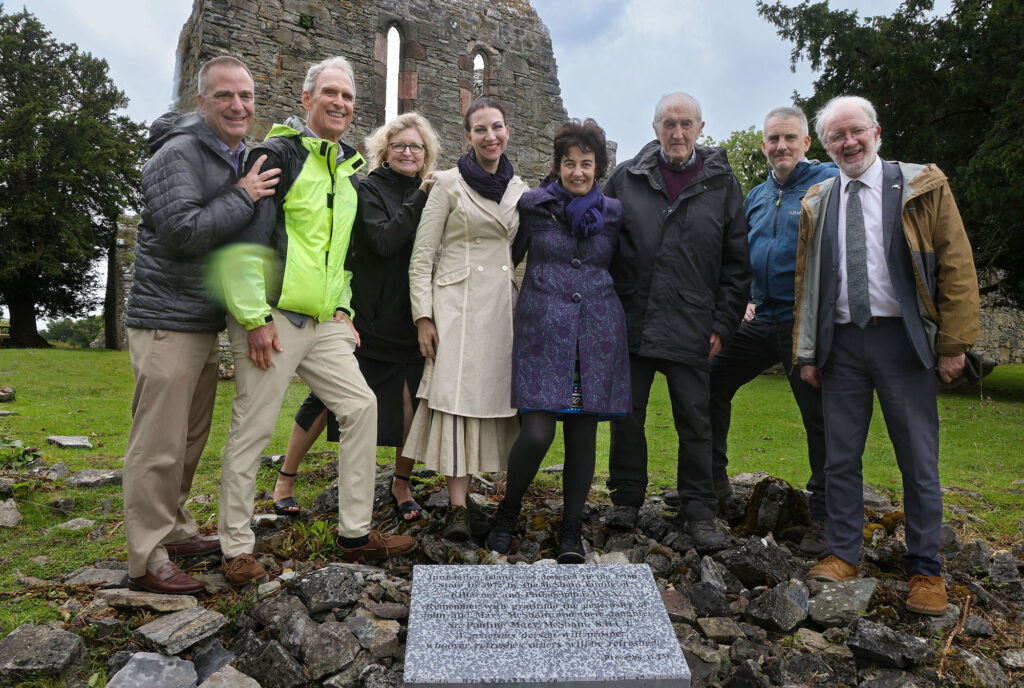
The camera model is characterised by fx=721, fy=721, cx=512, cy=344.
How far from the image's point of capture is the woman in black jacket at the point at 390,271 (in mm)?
3914

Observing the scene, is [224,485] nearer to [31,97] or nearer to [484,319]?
[484,319]

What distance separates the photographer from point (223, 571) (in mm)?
3311

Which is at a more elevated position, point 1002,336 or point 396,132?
point 396,132

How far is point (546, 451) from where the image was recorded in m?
3.58

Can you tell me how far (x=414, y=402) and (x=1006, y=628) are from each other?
3.11 m

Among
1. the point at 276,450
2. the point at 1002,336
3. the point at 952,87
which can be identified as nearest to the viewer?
the point at 276,450

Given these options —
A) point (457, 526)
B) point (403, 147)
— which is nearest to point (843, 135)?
point (403, 147)

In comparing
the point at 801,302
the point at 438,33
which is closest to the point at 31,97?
the point at 438,33

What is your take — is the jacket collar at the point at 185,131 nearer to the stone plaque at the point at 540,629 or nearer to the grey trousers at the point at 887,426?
the stone plaque at the point at 540,629

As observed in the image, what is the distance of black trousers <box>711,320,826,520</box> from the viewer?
163 inches

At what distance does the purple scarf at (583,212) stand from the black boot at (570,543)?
58.0 inches

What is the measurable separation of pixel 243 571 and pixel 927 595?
309 cm

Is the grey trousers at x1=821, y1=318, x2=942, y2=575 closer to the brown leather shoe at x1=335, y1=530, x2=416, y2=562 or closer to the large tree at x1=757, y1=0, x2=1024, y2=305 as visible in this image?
the brown leather shoe at x1=335, y1=530, x2=416, y2=562

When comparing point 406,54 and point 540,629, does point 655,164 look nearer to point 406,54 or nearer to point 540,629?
point 540,629
